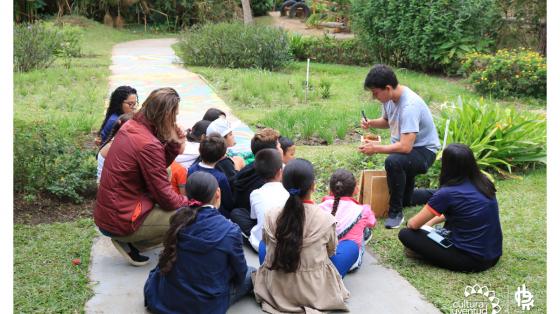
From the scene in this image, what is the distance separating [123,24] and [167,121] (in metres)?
25.5

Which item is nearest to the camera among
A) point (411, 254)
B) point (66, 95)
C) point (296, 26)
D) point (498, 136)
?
point (411, 254)

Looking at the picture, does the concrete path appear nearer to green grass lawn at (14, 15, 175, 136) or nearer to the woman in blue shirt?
the woman in blue shirt

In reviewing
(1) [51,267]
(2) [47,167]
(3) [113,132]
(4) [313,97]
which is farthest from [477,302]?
(4) [313,97]

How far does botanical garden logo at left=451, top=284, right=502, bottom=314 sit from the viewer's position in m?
4.12

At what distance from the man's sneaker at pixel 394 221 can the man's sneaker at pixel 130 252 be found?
220 centimetres

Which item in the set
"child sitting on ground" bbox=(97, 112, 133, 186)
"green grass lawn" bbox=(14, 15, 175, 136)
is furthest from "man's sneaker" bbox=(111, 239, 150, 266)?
"green grass lawn" bbox=(14, 15, 175, 136)

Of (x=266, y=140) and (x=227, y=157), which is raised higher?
(x=266, y=140)

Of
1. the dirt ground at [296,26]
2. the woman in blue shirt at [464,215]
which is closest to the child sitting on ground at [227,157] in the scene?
the woman in blue shirt at [464,215]

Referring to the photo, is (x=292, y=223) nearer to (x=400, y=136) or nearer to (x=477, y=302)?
(x=477, y=302)

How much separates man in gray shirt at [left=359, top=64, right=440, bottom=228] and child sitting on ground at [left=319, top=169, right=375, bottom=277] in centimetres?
89

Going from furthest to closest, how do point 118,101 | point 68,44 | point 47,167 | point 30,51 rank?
1. point 68,44
2. point 30,51
3. point 47,167
4. point 118,101

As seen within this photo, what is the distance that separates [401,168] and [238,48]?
11.2 m

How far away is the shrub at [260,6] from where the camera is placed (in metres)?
29.4

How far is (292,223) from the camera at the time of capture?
3916 millimetres
